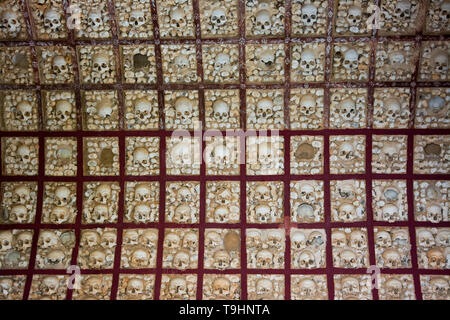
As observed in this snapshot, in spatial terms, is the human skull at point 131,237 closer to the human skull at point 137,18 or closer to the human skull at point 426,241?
the human skull at point 137,18

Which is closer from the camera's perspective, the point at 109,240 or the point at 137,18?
the point at 137,18

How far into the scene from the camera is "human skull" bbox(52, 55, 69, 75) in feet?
35.0

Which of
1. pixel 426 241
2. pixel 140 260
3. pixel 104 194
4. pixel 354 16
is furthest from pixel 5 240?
pixel 426 241

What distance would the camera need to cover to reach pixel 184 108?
1082 cm

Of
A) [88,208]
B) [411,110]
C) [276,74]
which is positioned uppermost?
[276,74]

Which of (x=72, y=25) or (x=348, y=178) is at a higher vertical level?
(x=72, y=25)

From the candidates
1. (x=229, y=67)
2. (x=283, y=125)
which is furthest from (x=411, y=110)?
(x=229, y=67)

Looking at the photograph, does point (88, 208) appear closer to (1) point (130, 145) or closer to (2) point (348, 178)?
(1) point (130, 145)

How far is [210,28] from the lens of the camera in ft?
34.2

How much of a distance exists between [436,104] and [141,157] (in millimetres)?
5704

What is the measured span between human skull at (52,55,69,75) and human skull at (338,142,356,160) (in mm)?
5465

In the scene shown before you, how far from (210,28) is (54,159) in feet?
13.0

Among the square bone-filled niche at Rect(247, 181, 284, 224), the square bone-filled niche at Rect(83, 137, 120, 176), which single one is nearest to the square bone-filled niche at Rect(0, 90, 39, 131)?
the square bone-filled niche at Rect(83, 137, 120, 176)

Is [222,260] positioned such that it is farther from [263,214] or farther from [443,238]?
[443,238]
